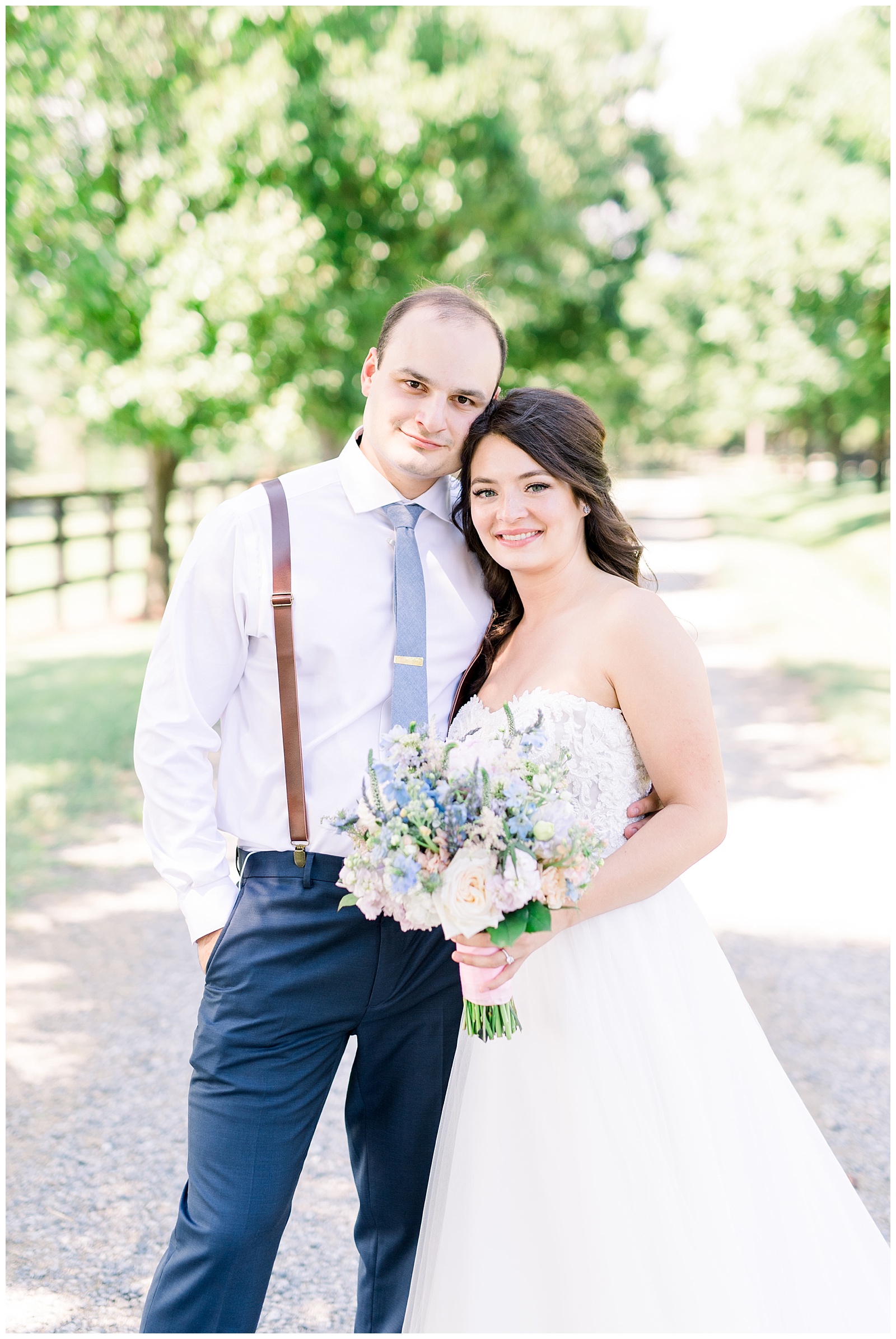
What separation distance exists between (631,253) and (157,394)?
60.7ft

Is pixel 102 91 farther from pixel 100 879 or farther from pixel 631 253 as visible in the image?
pixel 631 253

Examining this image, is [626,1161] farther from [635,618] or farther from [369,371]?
[369,371]

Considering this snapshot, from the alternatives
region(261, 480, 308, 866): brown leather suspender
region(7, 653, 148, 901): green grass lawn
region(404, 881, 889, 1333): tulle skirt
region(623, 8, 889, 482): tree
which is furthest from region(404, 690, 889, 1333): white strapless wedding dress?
region(623, 8, 889, 482): tree

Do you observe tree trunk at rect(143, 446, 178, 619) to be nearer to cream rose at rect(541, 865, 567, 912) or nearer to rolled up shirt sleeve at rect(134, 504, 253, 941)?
rolled up shirt sleeve at rect(134, 504, 253, 941)

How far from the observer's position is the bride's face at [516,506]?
2701mm

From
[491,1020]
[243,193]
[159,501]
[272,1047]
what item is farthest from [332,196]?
[491,1020]

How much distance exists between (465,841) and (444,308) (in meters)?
1.41

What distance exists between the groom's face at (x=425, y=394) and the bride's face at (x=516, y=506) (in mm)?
115

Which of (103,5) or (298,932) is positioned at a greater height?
(103,5)

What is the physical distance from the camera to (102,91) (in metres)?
8.62

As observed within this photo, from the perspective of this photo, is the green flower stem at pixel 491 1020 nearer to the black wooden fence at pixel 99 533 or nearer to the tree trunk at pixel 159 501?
the black wooden fence at pixel 99 533

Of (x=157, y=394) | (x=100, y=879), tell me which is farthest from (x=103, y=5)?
(x=100, y=879)

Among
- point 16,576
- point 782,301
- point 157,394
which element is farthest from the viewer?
point 16,576

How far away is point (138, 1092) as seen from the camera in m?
4.44
